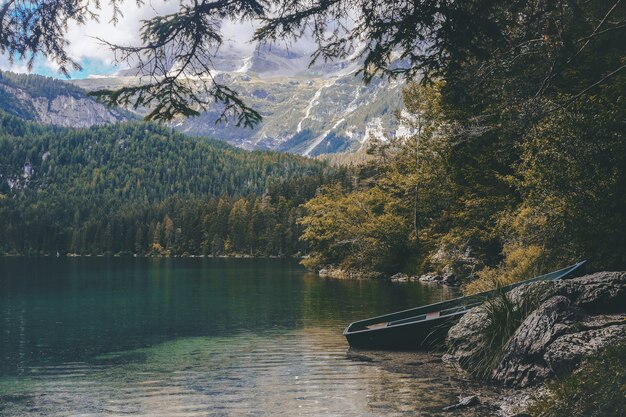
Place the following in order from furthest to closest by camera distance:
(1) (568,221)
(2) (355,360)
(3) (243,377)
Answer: (1) (568,221)
(2) (355,360)
(3) (243,377)

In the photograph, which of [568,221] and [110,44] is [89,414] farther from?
[568,221]

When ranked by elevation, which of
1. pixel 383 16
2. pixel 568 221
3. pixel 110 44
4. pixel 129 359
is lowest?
pixel 129 359

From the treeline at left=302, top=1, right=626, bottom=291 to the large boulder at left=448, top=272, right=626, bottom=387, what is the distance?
389 centimetres

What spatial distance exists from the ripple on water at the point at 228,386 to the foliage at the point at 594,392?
310 cm

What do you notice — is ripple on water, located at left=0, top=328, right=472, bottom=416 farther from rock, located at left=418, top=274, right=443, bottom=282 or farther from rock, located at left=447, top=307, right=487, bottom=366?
rock, located at left=418, top=274, right=443, bottom=282

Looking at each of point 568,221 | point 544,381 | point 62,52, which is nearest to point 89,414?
point 62,52

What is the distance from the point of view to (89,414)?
12211 millimetres

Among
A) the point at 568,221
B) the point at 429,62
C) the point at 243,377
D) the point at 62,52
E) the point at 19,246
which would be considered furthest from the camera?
the point at 19,246

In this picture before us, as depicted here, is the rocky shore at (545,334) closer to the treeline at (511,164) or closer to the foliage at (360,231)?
the treeline at (511,164)

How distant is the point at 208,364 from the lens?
57.5ft

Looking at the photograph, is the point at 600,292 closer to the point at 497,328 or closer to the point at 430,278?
the point at 497,328

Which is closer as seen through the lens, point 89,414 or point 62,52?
point 62,52

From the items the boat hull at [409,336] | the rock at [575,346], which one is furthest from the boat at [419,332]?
the rock at [575,346]

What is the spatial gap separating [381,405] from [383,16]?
800cm
